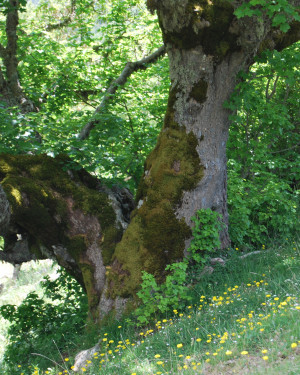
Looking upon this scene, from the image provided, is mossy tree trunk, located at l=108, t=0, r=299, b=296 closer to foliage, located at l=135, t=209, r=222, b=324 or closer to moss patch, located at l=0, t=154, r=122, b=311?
foliage, located at l=135, t=209, r=222, b=324

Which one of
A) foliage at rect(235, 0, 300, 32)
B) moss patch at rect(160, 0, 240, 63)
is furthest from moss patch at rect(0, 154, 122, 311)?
foliage at rect(235, 0, 300, 32)

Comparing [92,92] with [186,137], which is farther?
[92,92]

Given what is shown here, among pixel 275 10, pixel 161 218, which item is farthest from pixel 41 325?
pixel 275 10

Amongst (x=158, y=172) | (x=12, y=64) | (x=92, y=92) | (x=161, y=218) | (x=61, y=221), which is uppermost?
(x=92, y=92)

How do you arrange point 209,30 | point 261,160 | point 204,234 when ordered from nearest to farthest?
point 209,30
point 204,234
point 261,160

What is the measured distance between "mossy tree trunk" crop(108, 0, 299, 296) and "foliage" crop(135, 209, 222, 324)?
0.46 feet

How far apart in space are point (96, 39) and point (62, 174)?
241 inches

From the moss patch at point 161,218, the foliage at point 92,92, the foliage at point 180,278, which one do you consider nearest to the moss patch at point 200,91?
the moss patch at point 161,218

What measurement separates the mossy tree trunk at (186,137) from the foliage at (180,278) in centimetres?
14

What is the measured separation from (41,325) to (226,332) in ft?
15.8

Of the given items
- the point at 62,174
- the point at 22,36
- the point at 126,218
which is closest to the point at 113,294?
the point at 126,218

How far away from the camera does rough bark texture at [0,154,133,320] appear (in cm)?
570

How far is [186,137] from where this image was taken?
5.61 meters

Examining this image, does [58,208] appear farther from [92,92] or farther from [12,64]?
[92,92]
